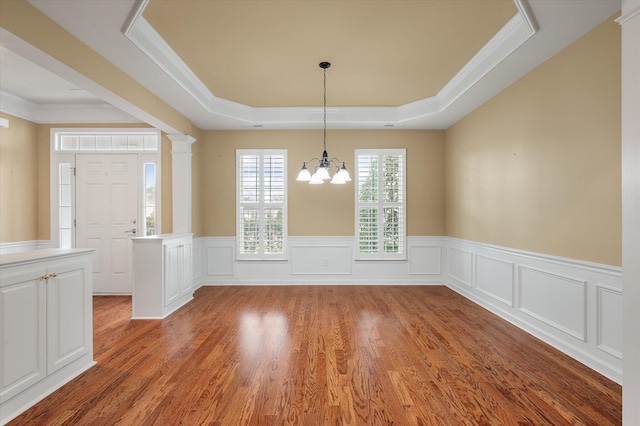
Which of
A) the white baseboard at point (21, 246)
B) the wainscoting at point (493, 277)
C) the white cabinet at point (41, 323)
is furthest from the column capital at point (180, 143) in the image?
the white cabinet at point (41, 323)

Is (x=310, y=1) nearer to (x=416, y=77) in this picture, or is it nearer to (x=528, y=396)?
(x=416, y=77)

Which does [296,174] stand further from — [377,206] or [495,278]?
[495,278]

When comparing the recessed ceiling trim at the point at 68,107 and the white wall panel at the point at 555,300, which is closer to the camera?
the recessed ceiling trim at the point at 68,107

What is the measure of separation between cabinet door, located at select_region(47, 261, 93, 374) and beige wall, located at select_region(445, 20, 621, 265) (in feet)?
14.5

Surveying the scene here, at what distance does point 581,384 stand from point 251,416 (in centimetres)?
250

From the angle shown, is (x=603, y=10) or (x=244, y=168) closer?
(x=603, y=10)

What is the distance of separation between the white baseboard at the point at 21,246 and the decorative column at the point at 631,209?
6.80 metres

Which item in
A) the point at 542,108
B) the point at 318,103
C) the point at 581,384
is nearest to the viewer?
the point at 581,384

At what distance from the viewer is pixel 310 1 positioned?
8.71 ft

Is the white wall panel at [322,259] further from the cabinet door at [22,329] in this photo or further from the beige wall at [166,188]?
the cabinet door at [22,329]

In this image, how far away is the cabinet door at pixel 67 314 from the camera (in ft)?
7.89

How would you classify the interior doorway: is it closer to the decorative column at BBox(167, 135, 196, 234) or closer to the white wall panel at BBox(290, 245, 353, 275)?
the decorative column at BBox(167, 135, 196, 234)

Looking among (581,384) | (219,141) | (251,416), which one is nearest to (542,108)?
(581,384)

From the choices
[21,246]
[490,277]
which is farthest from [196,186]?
[490,277]
